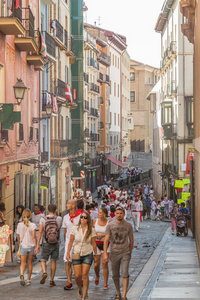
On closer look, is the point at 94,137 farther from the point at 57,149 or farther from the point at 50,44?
the point at 50,44

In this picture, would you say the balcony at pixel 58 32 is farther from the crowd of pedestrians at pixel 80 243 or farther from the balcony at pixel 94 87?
the balcony at pixel 94 87

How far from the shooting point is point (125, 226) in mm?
10742

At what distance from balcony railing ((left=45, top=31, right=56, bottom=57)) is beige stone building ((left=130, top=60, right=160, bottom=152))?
67491 mm

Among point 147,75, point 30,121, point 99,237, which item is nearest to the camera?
point 99,237

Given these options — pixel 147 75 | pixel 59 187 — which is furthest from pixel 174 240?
pixel 147 75

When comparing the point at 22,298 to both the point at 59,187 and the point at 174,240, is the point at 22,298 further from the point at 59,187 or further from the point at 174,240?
the point at 59,187

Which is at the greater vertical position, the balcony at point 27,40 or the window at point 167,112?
the balcony at point 27,40

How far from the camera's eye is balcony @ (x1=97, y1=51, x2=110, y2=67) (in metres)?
65.8

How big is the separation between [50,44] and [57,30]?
2.69 metres

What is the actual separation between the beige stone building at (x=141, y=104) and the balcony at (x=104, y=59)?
30.0 metres

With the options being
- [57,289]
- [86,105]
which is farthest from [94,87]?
[57,289]

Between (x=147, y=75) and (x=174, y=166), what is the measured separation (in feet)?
193

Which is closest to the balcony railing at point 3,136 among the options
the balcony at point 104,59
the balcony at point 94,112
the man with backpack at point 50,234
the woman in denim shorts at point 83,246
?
the man with backpack at point 50,234

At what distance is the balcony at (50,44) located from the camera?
3081 cm
